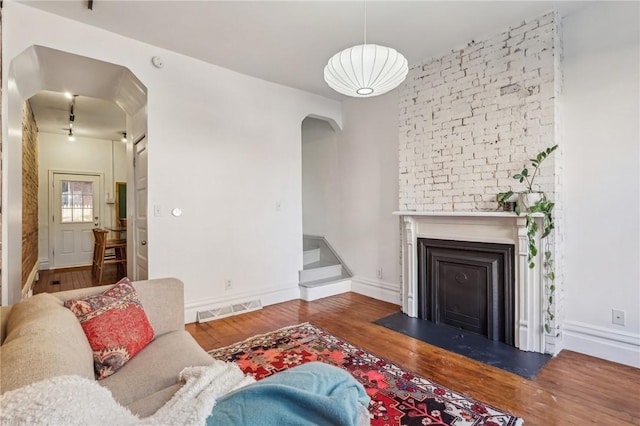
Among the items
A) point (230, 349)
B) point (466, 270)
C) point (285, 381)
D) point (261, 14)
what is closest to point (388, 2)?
point (261, 14)

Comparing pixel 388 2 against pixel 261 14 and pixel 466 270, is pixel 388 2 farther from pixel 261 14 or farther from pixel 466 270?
pixel 466 270

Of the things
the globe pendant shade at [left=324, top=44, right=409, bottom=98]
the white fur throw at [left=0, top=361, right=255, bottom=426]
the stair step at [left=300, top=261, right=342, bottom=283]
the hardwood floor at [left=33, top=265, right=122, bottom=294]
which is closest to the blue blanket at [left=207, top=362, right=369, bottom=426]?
the white fur throw at [left=0, top=361, right=255, bottom=426]

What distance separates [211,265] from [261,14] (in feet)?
8.76

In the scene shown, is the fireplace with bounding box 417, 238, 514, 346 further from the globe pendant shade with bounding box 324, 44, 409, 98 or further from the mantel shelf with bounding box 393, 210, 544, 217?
the globe pendant shade with bounding box 324, 44, 409, 98

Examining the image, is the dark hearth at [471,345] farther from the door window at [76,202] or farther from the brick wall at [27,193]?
the door window at [76,202]

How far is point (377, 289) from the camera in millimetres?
4520

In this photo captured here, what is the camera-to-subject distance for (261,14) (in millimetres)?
2805

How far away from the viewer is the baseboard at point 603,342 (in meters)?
2.54

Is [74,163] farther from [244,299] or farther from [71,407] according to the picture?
[71,407]

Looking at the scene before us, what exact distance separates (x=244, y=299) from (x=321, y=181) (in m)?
2.45

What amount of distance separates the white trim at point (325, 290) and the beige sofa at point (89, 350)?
2.42 metres

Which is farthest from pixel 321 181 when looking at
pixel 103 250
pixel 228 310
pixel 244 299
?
pixel 103 250

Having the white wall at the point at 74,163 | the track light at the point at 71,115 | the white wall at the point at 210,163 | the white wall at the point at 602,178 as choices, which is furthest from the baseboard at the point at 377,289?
the white wall at the point at 74,163

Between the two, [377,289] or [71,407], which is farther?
[377,289]
